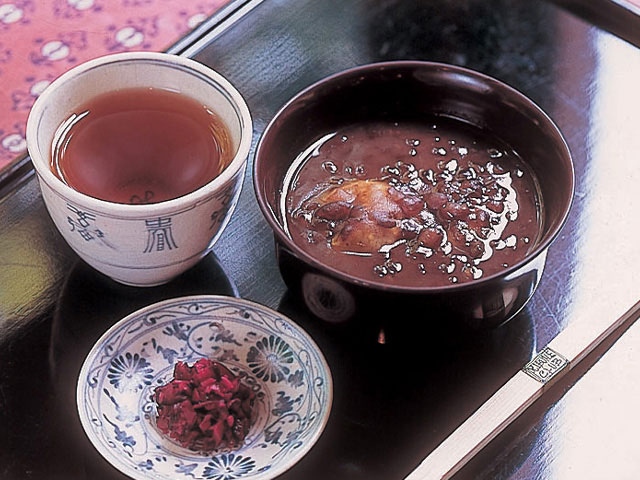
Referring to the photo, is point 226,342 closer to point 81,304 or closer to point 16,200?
point 81,304

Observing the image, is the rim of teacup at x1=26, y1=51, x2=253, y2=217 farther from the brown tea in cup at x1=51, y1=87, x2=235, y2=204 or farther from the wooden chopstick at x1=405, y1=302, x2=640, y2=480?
the wooden chopstick at x1=405, y1=302, x2=640, y2=480

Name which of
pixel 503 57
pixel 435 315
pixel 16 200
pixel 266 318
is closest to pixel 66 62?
pixel 16 200

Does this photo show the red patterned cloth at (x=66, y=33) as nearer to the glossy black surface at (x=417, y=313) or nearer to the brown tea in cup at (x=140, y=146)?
the glossy black surface at (x=417, y=313)

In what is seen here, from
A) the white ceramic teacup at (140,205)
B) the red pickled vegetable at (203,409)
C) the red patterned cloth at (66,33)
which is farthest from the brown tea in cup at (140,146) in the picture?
the red patterned cloth at (66,33)

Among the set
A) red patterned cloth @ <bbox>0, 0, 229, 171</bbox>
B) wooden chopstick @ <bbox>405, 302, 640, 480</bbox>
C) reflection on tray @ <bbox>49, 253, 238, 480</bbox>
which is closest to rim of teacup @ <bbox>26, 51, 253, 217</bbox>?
reflection on tray @ <bbox>49, 253, 238, 480</bbox>

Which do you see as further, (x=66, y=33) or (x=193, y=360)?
(x=66, y=33)

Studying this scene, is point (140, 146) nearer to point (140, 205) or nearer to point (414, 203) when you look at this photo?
point (140, 205)

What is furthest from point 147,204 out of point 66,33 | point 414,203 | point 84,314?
point 66,33
